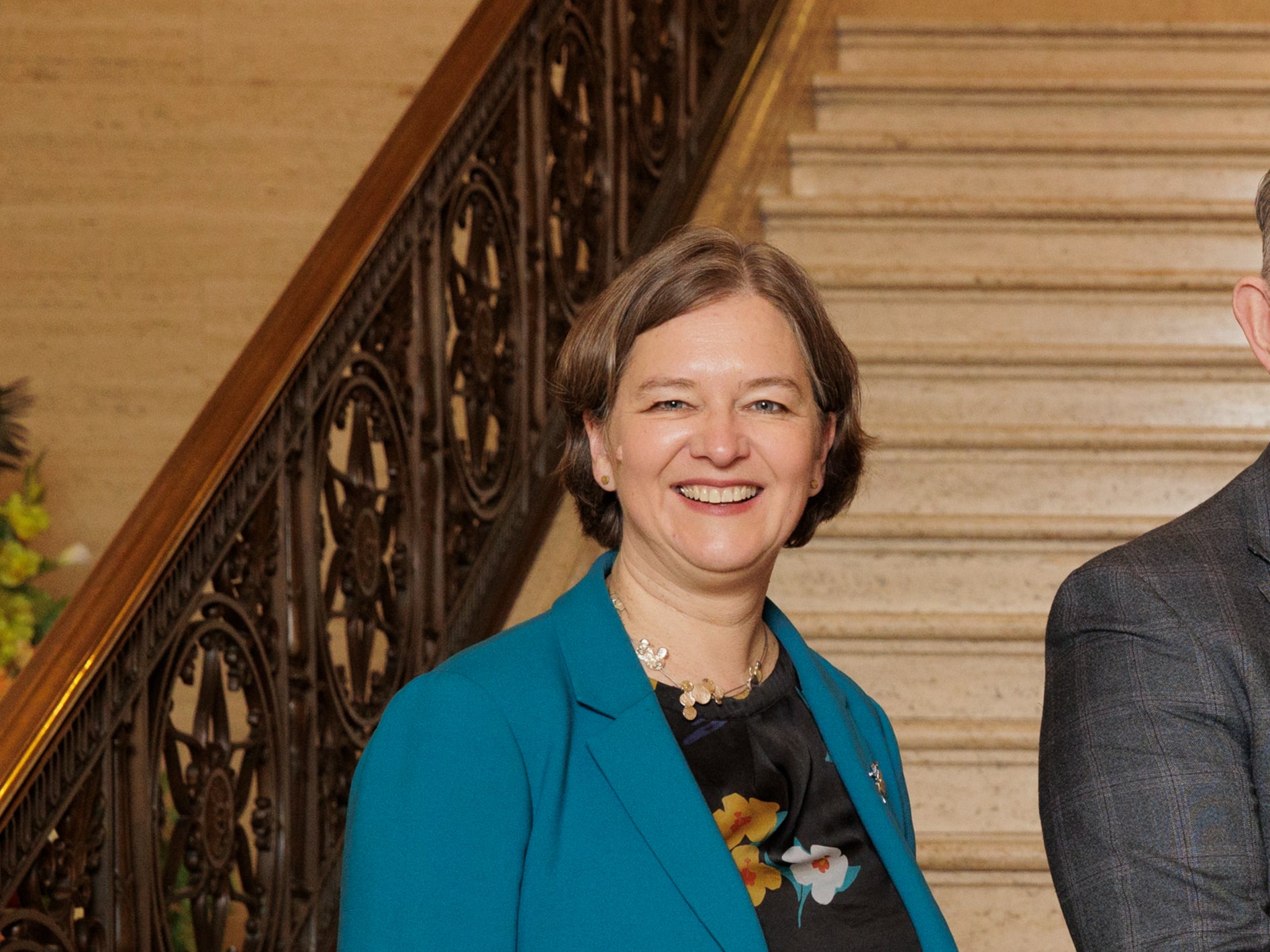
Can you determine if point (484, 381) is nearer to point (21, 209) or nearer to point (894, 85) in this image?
point (894, 85)

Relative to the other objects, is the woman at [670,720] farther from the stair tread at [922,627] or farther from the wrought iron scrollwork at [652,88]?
the wrought iron scrollwork at [652,88]

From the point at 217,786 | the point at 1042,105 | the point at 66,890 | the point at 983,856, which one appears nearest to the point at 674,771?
the point at 66,890

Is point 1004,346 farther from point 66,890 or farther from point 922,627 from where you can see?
point 66,890

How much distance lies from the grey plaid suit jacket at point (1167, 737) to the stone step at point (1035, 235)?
3160mm

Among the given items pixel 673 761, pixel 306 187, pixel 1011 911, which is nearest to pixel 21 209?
pixel 306 187

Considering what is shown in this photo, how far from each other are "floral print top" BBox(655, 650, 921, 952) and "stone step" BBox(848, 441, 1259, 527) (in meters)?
2.30

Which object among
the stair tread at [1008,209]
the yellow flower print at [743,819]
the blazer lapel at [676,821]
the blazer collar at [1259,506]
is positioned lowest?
the stair tread at [1008,209]

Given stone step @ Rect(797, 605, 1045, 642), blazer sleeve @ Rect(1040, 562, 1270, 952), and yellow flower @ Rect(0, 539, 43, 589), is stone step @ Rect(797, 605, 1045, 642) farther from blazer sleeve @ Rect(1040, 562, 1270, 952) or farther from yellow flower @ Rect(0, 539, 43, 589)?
yellow flower @ Rect(0, 539, 43, 589)

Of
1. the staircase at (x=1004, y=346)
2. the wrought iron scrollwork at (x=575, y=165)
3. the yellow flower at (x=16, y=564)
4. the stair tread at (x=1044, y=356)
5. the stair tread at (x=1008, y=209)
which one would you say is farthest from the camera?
the stair tread at (x=1008, y=209)

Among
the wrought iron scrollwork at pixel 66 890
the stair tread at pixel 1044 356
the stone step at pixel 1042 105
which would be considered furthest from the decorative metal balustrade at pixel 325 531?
the stone step at pixel 1042 105

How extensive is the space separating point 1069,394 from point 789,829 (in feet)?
9.47

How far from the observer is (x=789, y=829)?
1754 millimetres

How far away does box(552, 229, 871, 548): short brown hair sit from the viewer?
1.82 meters

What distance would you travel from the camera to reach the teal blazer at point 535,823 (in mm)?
1491
